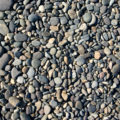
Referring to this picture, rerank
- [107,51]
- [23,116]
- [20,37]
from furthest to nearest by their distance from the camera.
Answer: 1. [107,51]
2. [20,37]
3. [23,116]

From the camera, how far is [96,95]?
239 centimetres

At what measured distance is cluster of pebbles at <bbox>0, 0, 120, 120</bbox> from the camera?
2305 mm

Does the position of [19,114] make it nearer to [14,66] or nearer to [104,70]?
[14,66]

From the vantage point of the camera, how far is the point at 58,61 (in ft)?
7.77

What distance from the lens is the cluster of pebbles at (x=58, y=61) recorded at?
2.30 meters

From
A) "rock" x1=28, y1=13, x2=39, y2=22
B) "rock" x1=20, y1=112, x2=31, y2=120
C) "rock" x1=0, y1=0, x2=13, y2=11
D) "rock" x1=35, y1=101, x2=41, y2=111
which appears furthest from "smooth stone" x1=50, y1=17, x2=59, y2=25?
"rock" x1=20, y1=112, x2=31, y2=120

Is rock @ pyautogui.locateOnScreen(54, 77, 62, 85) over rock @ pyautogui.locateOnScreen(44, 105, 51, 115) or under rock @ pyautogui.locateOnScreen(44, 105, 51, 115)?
over

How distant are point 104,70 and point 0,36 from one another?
34.7 inches

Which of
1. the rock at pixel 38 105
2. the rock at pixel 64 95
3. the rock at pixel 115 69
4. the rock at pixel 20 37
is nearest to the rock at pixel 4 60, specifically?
the rock at pixel 20 37

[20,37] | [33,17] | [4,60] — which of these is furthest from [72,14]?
[4,60]

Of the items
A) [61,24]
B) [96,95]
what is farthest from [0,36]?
[96,95]

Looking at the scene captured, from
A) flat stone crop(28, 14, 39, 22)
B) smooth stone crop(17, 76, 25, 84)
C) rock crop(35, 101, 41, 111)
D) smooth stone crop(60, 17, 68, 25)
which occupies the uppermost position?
flat stone crop(28, 14, 39, 22)

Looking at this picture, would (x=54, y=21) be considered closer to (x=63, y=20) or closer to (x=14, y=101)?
(x=63, y=20)

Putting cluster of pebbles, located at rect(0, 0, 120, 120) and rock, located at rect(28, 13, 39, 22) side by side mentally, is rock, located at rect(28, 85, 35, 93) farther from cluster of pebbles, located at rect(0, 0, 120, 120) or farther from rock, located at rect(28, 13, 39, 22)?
rock, located at rect(28, 13, 39, 22)
